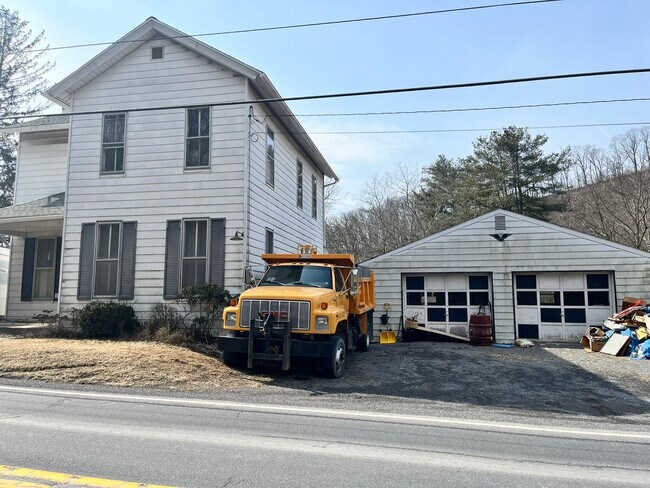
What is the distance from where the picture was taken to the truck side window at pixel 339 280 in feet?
34.8

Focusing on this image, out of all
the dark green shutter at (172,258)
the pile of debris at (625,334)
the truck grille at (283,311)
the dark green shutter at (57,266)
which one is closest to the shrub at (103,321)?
the dark green shutter at (172,258)

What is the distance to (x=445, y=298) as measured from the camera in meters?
16.8

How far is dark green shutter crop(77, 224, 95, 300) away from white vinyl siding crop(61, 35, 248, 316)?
18 cm

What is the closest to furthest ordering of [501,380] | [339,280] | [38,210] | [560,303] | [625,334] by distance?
[501,380] < [339,280] < [625,334] < [38,210] < [560,303]

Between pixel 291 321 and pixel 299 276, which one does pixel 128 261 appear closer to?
pixel 299 276

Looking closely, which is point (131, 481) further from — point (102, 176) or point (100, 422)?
point (102, 176)

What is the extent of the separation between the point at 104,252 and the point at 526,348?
42.7 ft

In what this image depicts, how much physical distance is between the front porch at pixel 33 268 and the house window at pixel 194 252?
19.1 feet

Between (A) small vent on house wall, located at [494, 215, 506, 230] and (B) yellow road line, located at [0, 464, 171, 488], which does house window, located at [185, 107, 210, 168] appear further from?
(B) yellow road line, located at [0, 464, 171, 488]

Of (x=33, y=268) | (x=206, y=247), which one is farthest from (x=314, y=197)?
(x=33, y=268)

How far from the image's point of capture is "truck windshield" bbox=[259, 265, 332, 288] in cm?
Result: 1027

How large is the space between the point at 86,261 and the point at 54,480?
37.6ft

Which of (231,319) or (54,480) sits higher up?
(231,319)

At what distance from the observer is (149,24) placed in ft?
46.6
